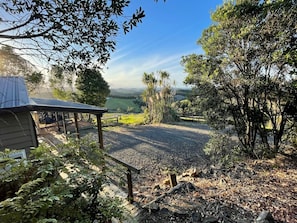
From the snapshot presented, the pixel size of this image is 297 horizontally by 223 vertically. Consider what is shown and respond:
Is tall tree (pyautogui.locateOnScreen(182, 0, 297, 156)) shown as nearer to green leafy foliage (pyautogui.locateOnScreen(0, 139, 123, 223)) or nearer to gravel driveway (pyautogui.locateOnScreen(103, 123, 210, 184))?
gravel driveway (pyautogui.locateOnScreen(103, 123, 210, 184))

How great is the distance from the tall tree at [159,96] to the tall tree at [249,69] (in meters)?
10.8

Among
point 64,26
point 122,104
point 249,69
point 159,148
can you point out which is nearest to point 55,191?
point 64,26

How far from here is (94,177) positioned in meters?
1.70

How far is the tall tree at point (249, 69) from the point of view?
12.7 feet

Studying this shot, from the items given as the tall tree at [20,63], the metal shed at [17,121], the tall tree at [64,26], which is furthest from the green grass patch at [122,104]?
the tall tree at [64,26]

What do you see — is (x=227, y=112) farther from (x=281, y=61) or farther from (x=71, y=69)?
(x=71, y=69)

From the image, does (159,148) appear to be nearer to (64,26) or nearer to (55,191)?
(64,26)

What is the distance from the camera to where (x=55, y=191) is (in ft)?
4.87

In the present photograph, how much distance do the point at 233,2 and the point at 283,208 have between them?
5074mm

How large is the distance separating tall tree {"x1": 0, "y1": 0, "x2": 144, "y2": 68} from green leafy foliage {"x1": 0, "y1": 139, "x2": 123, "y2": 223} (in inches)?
55.5

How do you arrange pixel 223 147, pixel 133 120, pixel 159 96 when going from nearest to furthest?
pixel 223 147 < pixel 159 96 < pixel 133 120

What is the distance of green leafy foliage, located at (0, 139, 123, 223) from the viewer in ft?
4.17

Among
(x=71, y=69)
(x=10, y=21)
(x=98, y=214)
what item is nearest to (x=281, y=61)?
(x=71, y=69)

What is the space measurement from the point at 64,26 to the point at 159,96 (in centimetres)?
1480
